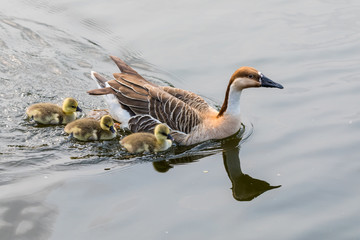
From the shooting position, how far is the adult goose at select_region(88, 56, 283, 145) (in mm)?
8656

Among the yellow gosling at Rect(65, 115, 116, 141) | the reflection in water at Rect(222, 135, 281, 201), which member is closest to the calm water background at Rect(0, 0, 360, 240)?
the reflection in water at Rect(222, 135, 281, 201)

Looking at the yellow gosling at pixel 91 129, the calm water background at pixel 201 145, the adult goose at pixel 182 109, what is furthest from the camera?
the adult goose at pixel 182 109

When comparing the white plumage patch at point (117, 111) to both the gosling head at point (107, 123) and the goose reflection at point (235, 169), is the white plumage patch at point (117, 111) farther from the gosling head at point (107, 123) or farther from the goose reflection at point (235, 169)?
the goose reflection at point (235, 169)

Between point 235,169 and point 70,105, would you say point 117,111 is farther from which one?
point 235,169

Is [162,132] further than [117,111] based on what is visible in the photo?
No

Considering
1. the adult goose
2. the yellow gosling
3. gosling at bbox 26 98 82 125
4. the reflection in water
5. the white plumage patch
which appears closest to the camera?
the reflection in water

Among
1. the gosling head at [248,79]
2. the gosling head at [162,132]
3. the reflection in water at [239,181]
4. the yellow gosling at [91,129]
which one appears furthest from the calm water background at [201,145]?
the gosling head at [248,79]

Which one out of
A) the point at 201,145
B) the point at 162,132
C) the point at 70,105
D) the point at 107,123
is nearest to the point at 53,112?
the point at 70,105

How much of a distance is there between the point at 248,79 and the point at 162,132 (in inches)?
59.6

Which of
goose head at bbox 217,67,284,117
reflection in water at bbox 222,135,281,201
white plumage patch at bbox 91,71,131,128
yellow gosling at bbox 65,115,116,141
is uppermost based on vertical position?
goose head at bbox 217,67,284,117

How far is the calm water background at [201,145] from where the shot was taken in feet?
22.0

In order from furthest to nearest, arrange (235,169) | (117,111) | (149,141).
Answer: (117,111) → (149,141) → (235,169)

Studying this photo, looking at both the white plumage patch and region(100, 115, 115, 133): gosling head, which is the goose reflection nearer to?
region(100, 115, 115, 133): gosling head

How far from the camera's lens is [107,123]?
852 centimetres
